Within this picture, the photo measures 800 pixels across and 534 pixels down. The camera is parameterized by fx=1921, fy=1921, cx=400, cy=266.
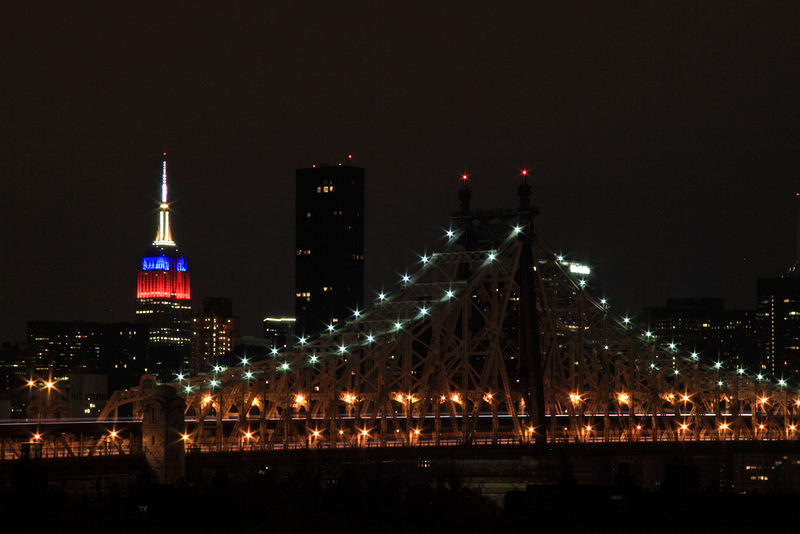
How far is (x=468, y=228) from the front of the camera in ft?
561

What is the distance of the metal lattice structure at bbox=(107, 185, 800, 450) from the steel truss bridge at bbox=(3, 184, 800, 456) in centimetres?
19

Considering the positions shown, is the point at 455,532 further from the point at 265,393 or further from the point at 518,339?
the point at 518,339

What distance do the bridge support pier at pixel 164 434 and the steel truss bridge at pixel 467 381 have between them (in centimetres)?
368

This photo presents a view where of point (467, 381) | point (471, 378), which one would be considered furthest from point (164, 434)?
point (471, 378)

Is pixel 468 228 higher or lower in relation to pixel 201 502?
higher

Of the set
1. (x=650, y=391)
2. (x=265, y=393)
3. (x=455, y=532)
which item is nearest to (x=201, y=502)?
(x=455, y=532)

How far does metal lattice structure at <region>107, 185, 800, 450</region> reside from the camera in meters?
146

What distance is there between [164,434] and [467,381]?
3713 centimetres

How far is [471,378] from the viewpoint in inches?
6570

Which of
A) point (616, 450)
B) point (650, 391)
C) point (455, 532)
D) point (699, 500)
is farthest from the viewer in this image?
point (650, 391)

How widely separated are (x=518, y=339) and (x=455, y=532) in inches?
2768

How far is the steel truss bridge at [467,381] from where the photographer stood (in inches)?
5674

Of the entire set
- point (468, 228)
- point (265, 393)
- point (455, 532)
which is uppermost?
point (468, 228)

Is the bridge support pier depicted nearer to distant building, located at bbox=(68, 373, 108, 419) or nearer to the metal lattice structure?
the metal lattice structure
